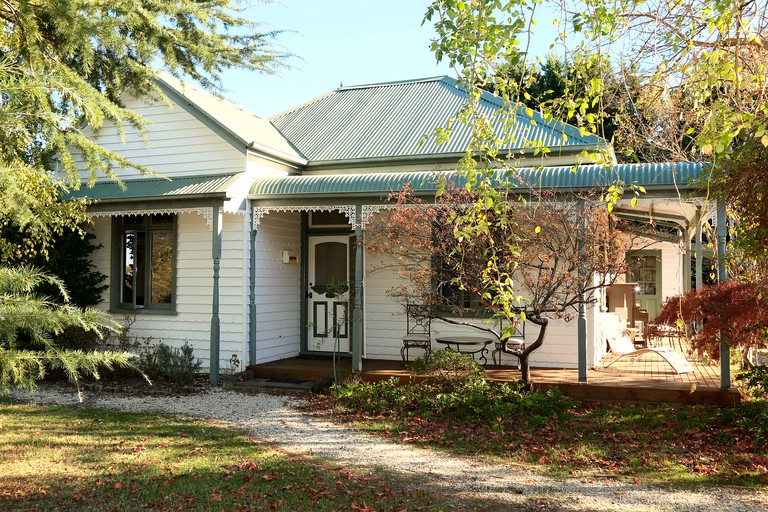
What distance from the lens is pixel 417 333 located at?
11992 mm

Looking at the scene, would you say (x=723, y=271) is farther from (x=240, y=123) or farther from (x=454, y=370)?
(x=240, y=123)

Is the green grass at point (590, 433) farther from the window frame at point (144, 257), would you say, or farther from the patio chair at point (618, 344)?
the window frame at point (144, 257)

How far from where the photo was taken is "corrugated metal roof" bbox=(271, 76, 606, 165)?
13116mm

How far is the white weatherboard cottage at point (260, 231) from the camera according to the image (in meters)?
11.2

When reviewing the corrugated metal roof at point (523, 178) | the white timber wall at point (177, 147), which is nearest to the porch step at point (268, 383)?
the corrugated metal roof at point (523, 178)

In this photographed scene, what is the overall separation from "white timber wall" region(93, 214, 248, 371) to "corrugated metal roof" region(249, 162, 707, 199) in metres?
1.26

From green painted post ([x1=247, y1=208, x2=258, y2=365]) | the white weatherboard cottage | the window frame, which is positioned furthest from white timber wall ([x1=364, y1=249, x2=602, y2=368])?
the window frame

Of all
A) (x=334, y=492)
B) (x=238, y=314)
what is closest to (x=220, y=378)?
(x=238, y=314)

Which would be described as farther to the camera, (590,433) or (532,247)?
(532,247)

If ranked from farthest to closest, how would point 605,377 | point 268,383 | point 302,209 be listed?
1. point 302,209
2. point 268,383
3. point 605,377

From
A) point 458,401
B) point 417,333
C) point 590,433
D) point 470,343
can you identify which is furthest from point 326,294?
point 590,433

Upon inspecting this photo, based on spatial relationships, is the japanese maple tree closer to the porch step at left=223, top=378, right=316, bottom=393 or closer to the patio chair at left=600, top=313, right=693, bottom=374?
the patio chair at left=600, top=313, right=693, bottom=374

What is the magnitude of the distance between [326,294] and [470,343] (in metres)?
3.45

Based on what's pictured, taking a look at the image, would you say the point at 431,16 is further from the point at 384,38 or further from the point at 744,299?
the point at 744,299
